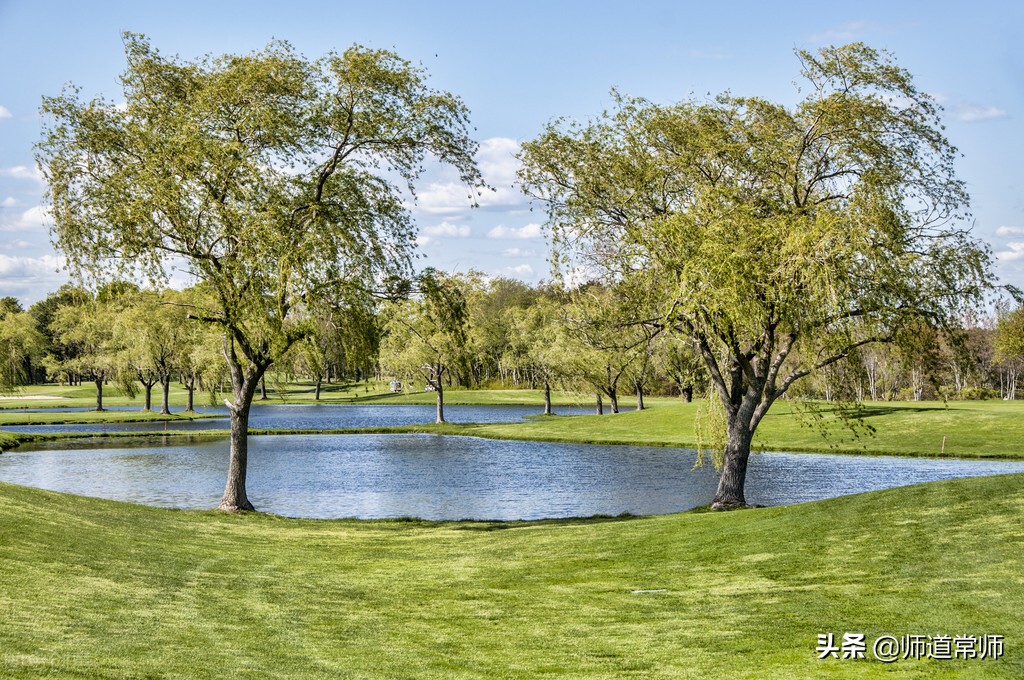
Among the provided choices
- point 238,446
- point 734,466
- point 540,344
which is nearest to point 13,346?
point 540,344

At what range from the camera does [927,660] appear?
9977mm

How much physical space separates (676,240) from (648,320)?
397cm

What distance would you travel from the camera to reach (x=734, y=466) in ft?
86.1

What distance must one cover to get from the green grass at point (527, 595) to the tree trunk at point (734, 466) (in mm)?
3892

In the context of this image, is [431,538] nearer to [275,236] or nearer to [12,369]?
[275,236]

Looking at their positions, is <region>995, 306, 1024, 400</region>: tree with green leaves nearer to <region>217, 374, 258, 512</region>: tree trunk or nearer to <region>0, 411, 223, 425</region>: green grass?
<region>217, 374, 258, 512</region>: tree trunk

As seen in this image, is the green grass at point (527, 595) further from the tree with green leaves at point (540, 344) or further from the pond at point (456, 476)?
the tree with green leaves at point (540, 344)

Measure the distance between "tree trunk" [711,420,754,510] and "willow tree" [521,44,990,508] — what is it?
51 mm

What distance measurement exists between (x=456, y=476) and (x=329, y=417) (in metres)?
52.2

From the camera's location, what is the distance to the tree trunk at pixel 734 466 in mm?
26000

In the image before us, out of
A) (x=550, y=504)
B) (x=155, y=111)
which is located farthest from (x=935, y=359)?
(x=155, y=111)

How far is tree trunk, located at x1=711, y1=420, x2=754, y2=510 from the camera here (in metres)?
26.0

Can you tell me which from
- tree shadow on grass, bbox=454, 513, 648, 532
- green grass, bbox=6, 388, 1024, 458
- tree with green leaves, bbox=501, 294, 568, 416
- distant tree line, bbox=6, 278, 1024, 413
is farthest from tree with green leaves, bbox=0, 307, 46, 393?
tree shadow on grass, bbox=454, 513, 648, 532

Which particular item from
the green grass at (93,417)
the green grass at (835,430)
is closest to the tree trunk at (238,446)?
the green grass at (835,430)
